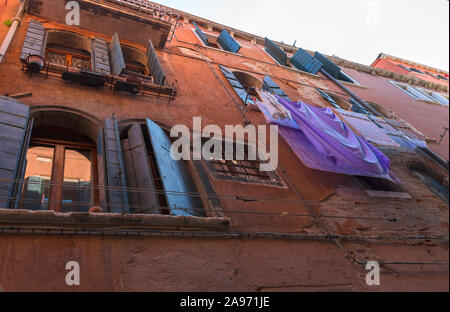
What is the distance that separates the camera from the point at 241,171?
573cm

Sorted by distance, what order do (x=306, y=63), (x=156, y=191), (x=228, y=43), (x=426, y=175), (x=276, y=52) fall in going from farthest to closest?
(x=306, y=63), (x=276, y=52), (x=228, y=43), (x=426, y=175), (x=156, y=191)

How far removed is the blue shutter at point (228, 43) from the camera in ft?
39.4

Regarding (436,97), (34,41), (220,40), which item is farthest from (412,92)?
(34,41)

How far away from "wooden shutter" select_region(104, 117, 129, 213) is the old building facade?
19 mm

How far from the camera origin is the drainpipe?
5.44m

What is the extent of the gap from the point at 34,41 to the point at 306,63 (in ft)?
35.8

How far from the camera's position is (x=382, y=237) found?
5094 millimetres

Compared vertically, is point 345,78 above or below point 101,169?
above

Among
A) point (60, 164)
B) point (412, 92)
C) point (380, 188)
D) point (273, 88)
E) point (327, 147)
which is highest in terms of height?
point (412, 92)

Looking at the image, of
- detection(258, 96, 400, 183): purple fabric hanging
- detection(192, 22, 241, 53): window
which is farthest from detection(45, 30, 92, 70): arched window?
detection(192, 22, 241, 53): window

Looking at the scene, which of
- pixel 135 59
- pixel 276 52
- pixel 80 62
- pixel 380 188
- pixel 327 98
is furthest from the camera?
pixel 276 52

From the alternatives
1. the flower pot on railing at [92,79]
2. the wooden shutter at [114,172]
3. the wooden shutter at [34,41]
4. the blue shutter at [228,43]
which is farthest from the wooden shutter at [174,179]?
the blue shutter at [228,43]

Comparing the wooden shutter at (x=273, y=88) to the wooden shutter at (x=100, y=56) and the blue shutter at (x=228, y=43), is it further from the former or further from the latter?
the wooden shutter at (x=100, y=56)

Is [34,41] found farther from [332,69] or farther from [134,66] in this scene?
[332,69]
